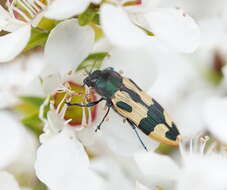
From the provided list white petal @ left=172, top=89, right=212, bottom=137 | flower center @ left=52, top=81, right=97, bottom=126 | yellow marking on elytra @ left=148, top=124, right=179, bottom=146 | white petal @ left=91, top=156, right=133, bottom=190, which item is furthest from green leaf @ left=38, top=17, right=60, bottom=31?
white petal @ left=172, top=89, right=212, bottom=137

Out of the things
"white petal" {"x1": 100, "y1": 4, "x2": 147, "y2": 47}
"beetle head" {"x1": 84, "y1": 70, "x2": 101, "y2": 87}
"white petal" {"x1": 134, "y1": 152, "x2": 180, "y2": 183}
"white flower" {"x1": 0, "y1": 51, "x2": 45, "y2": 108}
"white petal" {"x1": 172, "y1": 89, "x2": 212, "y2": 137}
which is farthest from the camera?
"white petal" {"x1": 172, "y1": 89, "x2": 212, "y2": 137}

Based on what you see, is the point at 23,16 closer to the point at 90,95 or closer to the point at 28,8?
the point at 28,8

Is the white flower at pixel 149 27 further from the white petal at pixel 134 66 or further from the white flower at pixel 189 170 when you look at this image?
the white flower at pixel 189 170

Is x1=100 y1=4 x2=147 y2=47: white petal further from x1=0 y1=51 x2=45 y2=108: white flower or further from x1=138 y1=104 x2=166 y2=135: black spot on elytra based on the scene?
x1=0 y1=51 x2=45 y2=108: white flower

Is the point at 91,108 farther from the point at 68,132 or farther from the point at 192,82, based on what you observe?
the point at 192,82

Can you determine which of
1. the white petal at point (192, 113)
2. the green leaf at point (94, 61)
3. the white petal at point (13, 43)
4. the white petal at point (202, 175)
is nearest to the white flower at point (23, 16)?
the white petal at point (13, 43)

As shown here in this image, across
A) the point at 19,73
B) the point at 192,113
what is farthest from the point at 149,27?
the point at 192,113
